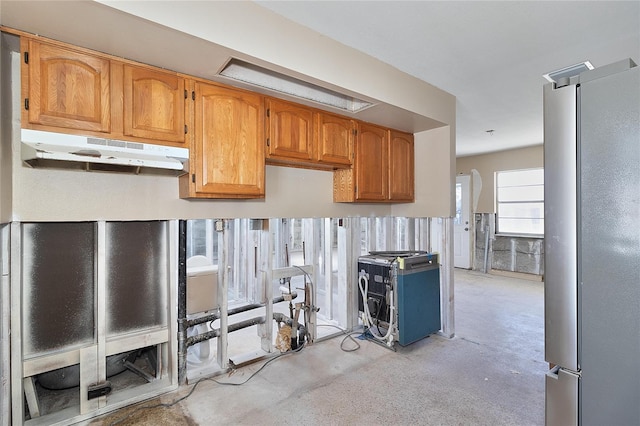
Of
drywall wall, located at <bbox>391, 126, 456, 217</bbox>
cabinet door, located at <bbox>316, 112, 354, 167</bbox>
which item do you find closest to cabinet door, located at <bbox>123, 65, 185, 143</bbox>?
cabinet door, located at <bbox>316, 112, 354, 167</bbox>

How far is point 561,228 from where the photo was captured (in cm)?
89

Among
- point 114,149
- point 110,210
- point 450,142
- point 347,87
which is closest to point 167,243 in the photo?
point 110,210

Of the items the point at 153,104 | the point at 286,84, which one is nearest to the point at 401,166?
the point at 286,84

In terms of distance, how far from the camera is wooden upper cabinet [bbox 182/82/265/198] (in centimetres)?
221

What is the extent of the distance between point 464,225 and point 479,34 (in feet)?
18.1

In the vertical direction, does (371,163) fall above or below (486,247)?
above

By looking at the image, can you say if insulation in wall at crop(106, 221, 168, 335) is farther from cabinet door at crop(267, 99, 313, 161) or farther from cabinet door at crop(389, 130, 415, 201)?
cabinet door at crop(389, 130, 415, 201)

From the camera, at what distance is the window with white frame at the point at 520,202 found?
6.13 m

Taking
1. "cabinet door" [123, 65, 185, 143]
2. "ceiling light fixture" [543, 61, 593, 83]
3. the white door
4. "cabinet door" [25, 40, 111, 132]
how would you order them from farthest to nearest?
the white door, "cabinet door" [123, 65, 185, 143], "cabinet door" [25, 40, 111, 132], "ceiling light fixture" [543, 61, 593, 83]

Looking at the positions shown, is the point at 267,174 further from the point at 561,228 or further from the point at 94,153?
the point at 561,228

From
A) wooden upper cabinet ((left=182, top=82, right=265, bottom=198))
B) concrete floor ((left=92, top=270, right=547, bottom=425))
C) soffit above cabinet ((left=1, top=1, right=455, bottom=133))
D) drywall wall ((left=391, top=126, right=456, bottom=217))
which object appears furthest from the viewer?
drywall wall ((left=391, top=126, right=456, bottom=217))

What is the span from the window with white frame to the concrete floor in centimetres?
338

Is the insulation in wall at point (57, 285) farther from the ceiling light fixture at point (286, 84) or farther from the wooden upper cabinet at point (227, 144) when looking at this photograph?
the ceiling light fixture at point (286, 84)

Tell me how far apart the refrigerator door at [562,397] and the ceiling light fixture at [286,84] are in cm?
226
